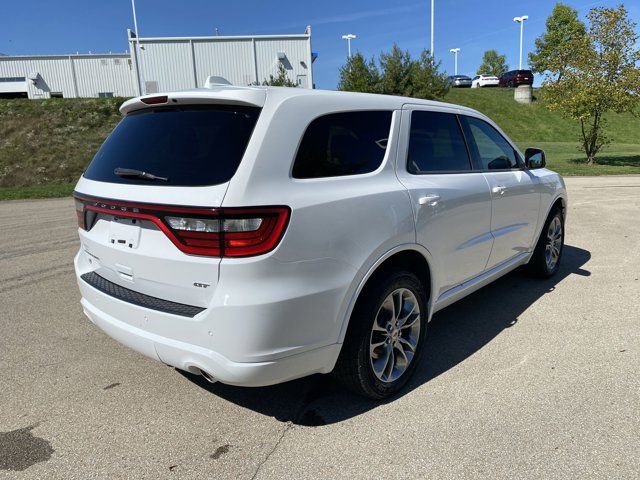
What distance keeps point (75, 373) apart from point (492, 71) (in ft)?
264

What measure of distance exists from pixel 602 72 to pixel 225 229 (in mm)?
21360

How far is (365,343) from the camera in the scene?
106 inches

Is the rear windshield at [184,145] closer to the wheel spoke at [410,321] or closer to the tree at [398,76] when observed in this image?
the wheel spoke at [410,321]

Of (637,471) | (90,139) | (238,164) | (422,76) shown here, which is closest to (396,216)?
(238,164)

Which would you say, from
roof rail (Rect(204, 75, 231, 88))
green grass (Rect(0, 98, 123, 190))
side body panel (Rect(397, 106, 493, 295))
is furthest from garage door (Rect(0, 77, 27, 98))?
side body panel (Rect(397, 106, 493, 295))

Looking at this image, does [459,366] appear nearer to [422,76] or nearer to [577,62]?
[577,62]

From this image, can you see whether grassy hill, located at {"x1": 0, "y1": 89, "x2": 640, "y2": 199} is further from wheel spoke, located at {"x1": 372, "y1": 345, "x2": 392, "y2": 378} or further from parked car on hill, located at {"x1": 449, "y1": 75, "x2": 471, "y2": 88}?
parked car on hill, located at {"x1": 449, "y1": 75, "x2": 471, "y2": 88}

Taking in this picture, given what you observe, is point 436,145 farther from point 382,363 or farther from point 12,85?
point 12,85

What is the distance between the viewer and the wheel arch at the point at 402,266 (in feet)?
8.39

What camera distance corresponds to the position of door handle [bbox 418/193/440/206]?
300cm

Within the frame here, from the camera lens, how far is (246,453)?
246cm

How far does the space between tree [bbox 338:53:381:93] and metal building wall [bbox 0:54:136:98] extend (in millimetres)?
23756

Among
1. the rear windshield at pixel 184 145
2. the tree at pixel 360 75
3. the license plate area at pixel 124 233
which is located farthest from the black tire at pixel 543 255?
the tree at pixel 360 75

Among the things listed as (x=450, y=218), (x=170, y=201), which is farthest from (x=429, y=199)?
(x=170, y=201)
